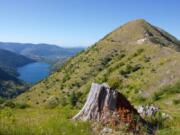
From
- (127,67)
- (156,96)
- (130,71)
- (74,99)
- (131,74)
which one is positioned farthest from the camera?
(127,67)

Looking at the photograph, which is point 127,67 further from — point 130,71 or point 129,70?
point 130,71

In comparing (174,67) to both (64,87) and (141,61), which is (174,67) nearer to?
(141,61)

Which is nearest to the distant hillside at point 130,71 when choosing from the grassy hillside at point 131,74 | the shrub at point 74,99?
the grassy hillside at point 131,74

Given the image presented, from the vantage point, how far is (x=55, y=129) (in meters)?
10.3

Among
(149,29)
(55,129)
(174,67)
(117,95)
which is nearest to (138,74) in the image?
(174,67)

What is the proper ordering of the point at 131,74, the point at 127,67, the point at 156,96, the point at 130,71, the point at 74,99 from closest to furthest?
the point at 156,96
the point at 131,74
the point at 74,99
the point at 130,71
the point at 127,67

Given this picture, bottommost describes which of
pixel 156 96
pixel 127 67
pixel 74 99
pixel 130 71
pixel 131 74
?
pixel 74 99

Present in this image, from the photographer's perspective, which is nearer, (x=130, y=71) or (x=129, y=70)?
(x=130, y=71)

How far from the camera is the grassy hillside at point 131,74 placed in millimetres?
42250

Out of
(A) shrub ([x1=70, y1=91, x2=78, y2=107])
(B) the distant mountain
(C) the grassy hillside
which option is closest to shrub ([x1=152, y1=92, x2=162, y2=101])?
(C) the grassy hillside

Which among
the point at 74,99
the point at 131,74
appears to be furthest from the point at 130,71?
the point at 74,99

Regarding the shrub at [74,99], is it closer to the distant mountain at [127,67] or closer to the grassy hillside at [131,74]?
the grassy hillside at [131,74]

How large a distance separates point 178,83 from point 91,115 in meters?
31.8

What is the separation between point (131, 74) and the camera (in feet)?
216
